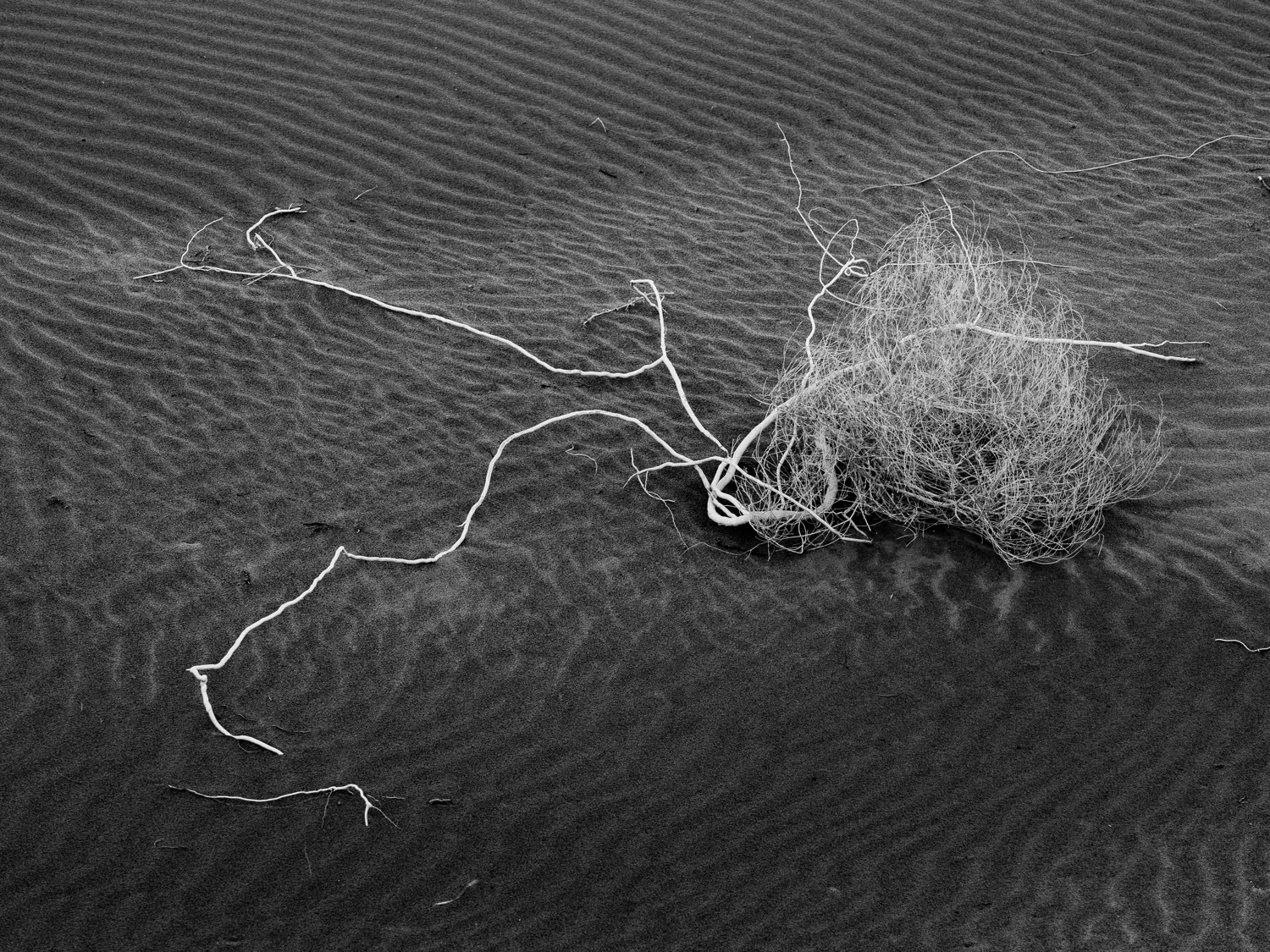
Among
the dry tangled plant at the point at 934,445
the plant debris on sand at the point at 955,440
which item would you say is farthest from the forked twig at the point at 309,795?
the plant debris on sand at the point at 955,440

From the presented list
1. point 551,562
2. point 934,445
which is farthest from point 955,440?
point 551,562

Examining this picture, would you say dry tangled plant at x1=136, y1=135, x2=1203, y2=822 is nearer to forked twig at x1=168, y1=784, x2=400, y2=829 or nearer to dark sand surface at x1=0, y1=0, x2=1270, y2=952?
dark sand surface at x1=0, y1=0, x2=1270, y2=952

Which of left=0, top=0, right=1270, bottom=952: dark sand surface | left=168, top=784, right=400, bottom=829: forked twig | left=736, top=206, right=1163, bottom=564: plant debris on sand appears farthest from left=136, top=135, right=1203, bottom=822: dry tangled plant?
left=168, top=784, right=400, bottom=829: forked twig

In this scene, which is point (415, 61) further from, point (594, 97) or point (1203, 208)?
point (1203, 208)

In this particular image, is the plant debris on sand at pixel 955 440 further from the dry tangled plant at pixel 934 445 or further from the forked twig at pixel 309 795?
the forked twig at pixel 309 795

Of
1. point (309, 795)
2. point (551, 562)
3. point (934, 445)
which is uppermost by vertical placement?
point (934, 445)

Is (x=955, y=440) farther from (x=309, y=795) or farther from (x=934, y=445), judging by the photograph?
(x=309, y=795)

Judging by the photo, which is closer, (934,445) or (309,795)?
(309,795)
